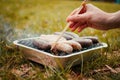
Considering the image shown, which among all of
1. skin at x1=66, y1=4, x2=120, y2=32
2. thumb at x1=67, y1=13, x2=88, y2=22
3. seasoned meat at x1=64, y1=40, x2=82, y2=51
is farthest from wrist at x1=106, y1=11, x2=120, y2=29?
seasoned meat at x1=64, y1=40, x2=82, y2=51

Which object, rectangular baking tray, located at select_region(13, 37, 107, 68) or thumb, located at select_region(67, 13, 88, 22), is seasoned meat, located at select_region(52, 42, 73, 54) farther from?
thumb, located at select_region(67, 13, 88, 22)

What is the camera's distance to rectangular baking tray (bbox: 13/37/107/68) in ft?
6.05

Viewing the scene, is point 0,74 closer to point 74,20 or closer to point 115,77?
point 74,20

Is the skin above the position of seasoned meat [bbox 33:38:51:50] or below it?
above

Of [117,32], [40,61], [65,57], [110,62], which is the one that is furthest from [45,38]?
[117,32]

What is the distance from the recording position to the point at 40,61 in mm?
2016

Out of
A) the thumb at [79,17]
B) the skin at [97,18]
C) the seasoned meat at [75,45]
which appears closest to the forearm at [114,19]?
the skin at [97,18]

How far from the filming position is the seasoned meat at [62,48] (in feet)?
6.32

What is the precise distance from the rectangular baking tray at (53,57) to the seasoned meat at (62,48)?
61 mm

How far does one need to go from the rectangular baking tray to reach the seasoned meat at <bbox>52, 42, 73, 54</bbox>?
0.20ft

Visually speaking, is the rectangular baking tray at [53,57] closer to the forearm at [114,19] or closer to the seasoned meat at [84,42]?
the seasoned meat at [84,42]

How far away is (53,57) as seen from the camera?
1830 mm

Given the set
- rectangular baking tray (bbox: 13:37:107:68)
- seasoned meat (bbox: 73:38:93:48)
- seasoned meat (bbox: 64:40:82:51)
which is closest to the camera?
rectangular baking tray (bbox: 13:37:107:68)

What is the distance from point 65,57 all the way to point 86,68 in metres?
0.25
